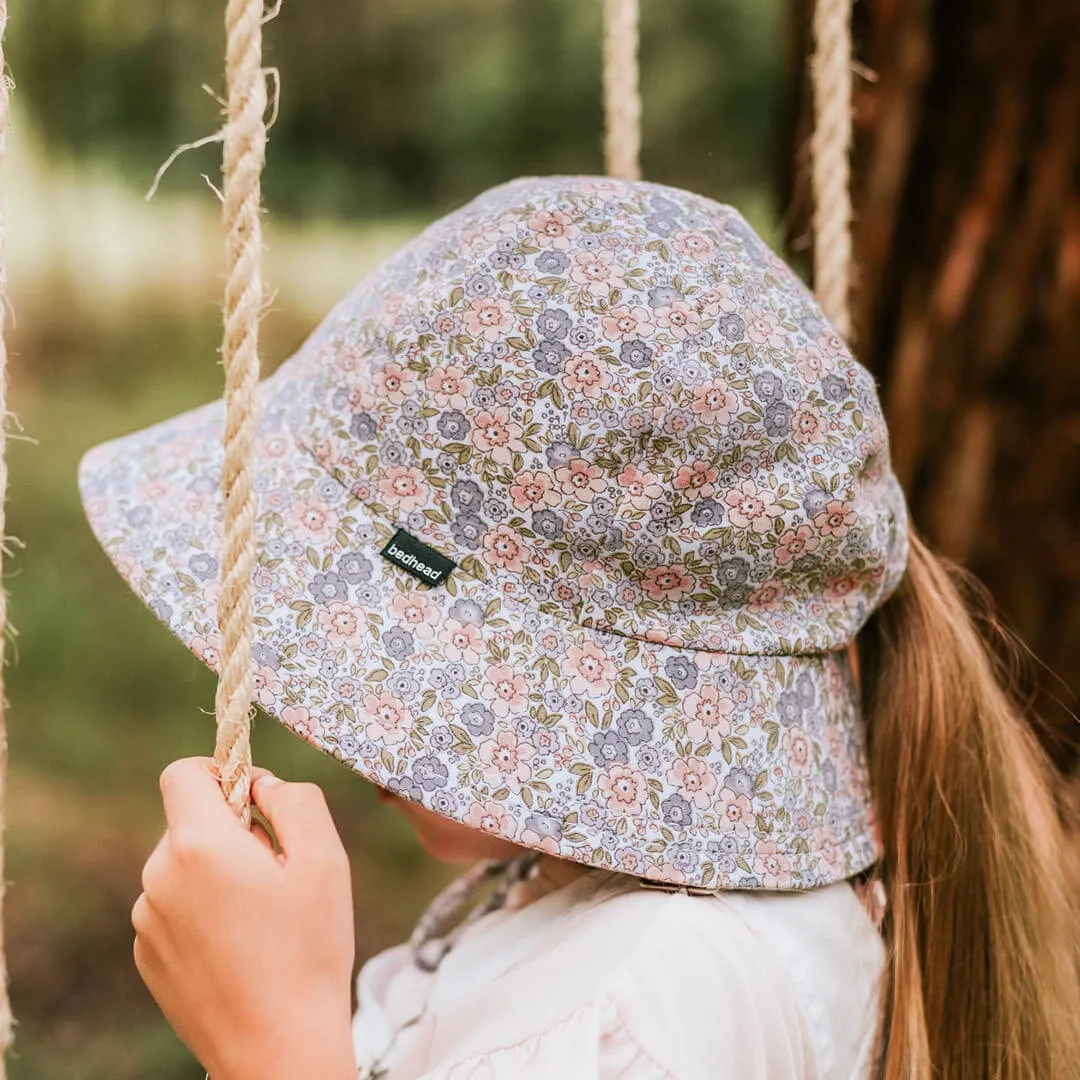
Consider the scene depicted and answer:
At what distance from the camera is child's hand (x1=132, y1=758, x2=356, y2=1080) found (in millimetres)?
506

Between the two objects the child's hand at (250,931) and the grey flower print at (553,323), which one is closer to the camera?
the child's hand at (250,931)

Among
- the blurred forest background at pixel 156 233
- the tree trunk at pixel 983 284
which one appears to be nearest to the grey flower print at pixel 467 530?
the tree trunk at pixel 983 284

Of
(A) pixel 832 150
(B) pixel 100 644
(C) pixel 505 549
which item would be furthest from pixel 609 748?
(B) pixel 100 644

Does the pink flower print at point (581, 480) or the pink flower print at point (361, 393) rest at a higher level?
the pink flower print at point (361, 393)

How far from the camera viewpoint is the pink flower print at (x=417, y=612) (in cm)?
62

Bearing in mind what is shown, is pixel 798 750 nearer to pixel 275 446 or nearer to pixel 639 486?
pixel 639 486

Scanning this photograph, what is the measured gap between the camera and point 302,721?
58 cm

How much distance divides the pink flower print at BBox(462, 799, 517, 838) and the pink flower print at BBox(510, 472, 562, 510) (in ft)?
0.51

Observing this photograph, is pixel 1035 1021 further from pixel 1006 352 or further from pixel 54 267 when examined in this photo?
pixel 54 267

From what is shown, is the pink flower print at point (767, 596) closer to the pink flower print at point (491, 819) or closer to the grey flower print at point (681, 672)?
the grey flower print at point (681, 672)

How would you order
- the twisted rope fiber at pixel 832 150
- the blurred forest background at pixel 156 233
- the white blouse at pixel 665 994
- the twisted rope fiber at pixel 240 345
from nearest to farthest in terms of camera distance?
the twisted rope fiber at pixel 240 345, the white blouse at pixel 665 994, the twisted rope fiber at pixel 832 150, the blurred forest background at pixel 156 233

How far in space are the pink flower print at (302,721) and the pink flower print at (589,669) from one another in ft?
0.44

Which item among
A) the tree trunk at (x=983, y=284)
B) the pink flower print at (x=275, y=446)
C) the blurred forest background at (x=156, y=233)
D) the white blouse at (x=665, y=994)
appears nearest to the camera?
the white blouse at (x=665, y=994)

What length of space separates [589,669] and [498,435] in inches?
5.2
